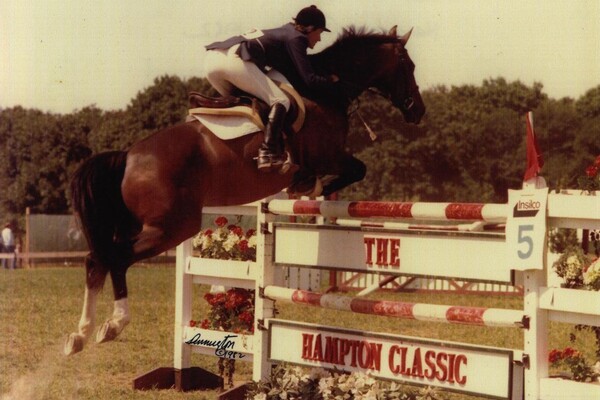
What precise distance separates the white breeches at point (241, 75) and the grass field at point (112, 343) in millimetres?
2496

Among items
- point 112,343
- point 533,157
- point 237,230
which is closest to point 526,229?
point 533,157

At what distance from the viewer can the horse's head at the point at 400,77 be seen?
6.52 metres

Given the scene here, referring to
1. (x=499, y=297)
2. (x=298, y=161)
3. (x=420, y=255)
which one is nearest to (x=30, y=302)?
(x=499, y=297)

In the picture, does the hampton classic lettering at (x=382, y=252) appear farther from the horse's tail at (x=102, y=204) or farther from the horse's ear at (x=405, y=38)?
the horse's ear at (x=405, y=38)

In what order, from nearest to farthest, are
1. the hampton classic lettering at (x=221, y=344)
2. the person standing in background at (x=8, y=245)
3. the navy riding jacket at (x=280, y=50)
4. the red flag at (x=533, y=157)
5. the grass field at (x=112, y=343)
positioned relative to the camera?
1. the red flag at (x=533, y=157)
2. the navy riding jacket at (x=280, y=50)
3. the hampton classic lettering at (x=221, y=344)
4. the grass field at (x=112, y=343)
5. the person standing in background at (x=8, y=245)

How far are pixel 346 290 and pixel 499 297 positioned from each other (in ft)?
9.43

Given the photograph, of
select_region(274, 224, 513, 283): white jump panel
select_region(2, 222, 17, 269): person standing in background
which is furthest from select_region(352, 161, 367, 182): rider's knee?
select_region(2, 222, 17, 269): person standing in background

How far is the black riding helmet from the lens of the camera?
19.8 feet

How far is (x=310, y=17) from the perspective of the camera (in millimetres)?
6051

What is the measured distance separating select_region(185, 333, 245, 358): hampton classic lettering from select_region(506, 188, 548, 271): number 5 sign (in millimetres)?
3023

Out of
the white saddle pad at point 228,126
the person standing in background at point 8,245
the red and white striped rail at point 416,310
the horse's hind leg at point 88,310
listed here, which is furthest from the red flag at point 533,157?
the person standing in background at point 8,245

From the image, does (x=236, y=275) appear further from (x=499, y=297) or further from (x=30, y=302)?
(x=499, y=297)

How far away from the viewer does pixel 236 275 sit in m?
6.97

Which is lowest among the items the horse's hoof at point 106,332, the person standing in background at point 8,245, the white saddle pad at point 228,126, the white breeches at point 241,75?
the person standing in background at point 8,245
